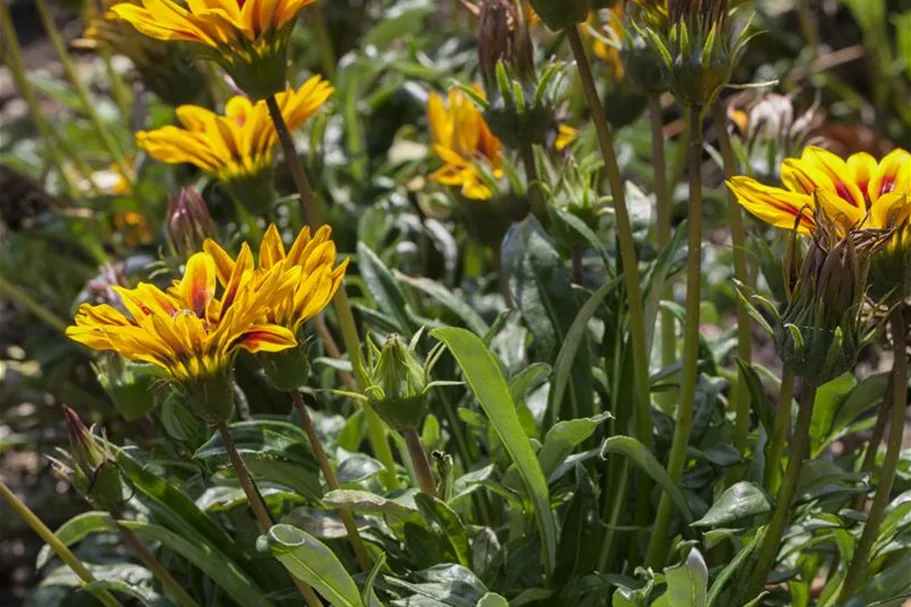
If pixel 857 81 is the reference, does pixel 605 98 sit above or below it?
above

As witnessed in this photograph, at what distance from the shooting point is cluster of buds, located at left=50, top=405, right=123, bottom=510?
1377 millimetres

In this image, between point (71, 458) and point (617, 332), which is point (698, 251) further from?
A: point (71, 458)

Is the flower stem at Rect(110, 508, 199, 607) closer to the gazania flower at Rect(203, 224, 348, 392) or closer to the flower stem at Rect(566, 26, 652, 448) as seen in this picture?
the gazania flower at Rect(203, 224, 348, 392)

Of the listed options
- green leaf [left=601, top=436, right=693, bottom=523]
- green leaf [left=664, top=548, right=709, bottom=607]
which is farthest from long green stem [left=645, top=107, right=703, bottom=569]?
green leaf [left=664, top=548, right=709, bottom=607]

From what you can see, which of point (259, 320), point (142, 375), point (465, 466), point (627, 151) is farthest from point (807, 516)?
point (627, 151)

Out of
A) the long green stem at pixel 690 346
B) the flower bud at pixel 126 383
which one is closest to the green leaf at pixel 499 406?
the long green stem at pixel 690 346

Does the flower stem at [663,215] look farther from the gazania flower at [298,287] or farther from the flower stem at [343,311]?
the gazania flower at [298,287]

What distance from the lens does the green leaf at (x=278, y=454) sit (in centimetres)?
145

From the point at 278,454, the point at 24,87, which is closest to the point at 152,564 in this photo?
the point at 278,454

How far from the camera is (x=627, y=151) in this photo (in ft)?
8.03

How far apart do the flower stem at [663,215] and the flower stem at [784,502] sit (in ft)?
1.12

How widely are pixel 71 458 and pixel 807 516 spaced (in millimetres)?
791

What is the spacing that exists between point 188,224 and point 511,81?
16.5 inches

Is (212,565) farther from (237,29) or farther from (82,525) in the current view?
(237,29)
